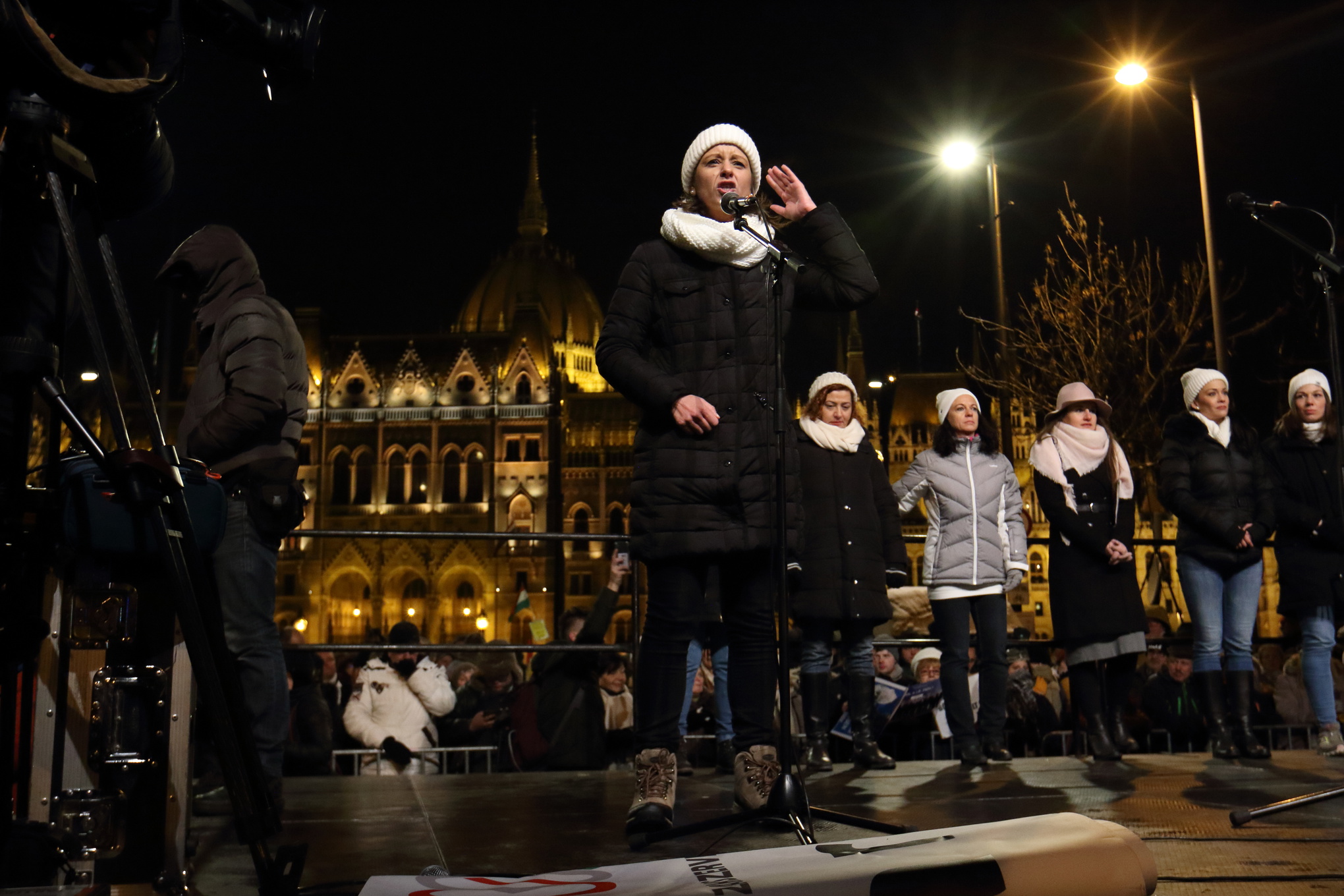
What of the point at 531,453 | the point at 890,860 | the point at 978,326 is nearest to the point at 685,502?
the point at 890,860

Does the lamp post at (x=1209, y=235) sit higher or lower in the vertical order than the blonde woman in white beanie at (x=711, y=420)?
higher

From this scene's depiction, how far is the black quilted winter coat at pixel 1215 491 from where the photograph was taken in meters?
5.92

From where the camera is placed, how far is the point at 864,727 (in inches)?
229

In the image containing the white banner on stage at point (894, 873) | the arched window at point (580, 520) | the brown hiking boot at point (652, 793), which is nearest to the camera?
the white banner on stage at point (894, 873)

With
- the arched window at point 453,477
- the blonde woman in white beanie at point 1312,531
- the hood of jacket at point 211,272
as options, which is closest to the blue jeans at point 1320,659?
the blonde woman in white beanie at point 1312,531

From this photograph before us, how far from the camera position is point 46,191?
236 centimetres

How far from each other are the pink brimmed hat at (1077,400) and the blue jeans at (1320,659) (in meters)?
1.38

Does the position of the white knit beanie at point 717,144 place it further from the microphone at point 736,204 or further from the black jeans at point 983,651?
the black jeans at point 983,651

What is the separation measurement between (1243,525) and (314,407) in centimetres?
6875

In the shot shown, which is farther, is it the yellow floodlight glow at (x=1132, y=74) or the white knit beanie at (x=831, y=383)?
the yellow floodlight glow at (x=1132, y=74)

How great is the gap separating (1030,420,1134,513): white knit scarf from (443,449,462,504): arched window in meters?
64.7

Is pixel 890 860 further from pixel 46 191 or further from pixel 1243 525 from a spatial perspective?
pixel 1243 525

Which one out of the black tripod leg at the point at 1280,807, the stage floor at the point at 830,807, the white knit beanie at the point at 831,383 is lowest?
the stage floor at the point at 830,807

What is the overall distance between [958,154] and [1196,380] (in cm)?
986
